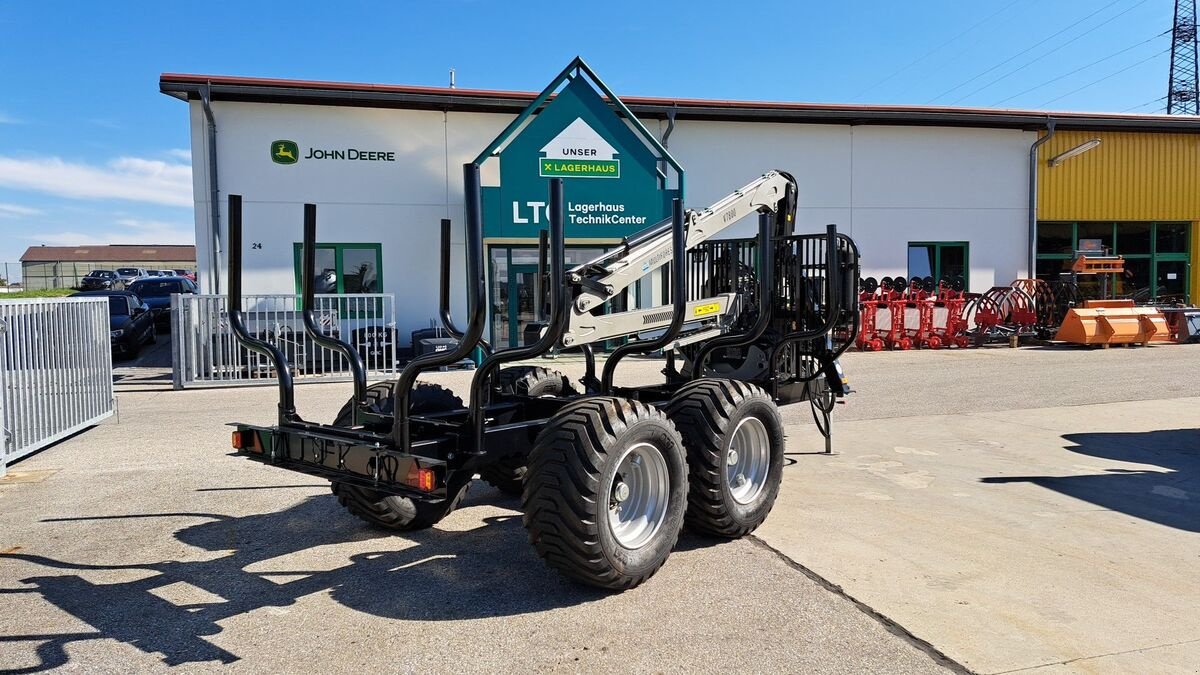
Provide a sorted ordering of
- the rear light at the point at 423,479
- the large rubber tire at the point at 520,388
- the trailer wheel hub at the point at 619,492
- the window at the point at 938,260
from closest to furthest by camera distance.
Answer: the rear light at the point at 423,479
the trailer wheel hub at the point at 619,492
the large rubber tire at the point at 520,388
the window at the point at 938,260

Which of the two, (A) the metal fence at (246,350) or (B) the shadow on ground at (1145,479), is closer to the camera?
(B) the shadow on ground at (1145,479)

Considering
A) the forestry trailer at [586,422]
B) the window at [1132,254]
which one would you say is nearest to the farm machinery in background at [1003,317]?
the window at [1132,254]

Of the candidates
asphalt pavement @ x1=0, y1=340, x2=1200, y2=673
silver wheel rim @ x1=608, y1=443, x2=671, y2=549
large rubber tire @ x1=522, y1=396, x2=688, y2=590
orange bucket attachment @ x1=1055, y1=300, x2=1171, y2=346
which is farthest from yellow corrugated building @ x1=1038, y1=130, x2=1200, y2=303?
large rubber tire @ x1=522, y1=396, x2=688, y2=590

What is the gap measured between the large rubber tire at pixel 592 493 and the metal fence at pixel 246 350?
1059 cm

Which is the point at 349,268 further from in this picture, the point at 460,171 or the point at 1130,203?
the point at 1130,203

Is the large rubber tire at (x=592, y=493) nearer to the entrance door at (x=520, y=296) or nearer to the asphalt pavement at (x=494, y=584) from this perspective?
the asphalt pavement at (x=494, y=584)

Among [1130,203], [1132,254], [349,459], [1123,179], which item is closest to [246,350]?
[349,459]

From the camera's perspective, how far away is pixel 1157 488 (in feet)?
23.0

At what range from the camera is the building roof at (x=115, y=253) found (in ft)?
318

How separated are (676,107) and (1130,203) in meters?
14.8

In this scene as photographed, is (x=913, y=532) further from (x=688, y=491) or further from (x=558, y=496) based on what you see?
(x=558, y=496)

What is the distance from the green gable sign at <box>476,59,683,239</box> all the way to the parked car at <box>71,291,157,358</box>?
8898 mm

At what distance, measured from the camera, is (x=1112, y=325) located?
20359mm

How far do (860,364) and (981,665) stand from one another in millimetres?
14217
